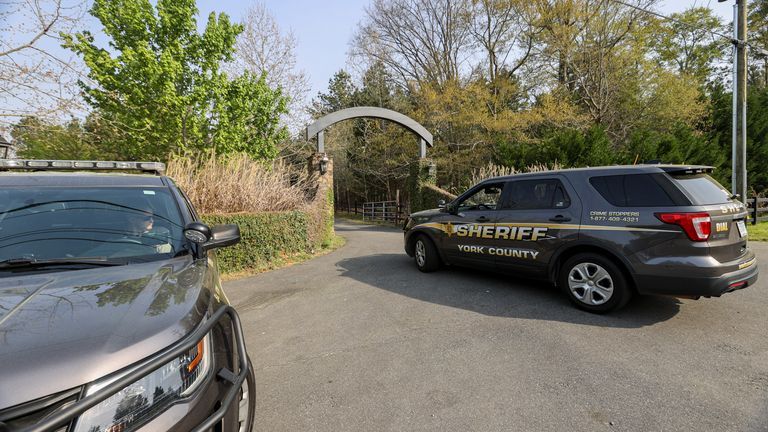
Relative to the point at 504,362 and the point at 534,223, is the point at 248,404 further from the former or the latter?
the point at 534,223

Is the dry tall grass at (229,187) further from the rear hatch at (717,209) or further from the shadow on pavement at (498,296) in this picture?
the rear hatch at (717,209)

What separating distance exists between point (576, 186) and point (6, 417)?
5123mm

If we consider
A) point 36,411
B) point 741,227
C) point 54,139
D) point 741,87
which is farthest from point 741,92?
point 54,139

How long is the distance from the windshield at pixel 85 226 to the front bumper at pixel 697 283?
15.0 feet

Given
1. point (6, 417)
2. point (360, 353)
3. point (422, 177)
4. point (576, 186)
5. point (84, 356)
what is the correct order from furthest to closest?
point (422, 177) → point (576, 186) → point (360, 353) → point (84, 356) → point (6, 417)

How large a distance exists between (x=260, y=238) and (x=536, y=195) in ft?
18.0

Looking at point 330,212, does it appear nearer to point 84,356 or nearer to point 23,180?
point 23,180

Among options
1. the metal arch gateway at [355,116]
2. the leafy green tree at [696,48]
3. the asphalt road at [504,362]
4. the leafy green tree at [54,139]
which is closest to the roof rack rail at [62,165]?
the asphalt road at [504,362]

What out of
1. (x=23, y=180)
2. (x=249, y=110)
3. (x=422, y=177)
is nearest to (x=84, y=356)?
(x=23, y=180)

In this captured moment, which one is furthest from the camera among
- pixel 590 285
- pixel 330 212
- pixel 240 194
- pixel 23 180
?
pixel 330 212

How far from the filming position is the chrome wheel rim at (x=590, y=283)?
417 cm

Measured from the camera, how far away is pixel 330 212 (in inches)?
476

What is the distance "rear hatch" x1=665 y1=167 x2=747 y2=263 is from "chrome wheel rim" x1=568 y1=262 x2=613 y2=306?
1.01 meters

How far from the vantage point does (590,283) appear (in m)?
4.29
